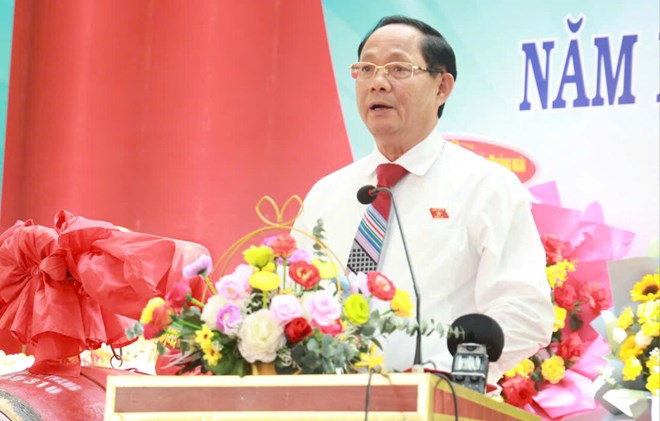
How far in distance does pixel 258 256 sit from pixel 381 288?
0.25m

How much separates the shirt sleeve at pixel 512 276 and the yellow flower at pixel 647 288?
844 millimetres

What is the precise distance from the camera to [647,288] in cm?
A: 361

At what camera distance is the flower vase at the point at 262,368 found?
2150 mm

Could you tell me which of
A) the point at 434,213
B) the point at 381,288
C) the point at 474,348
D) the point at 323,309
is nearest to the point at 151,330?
the point at 323,309

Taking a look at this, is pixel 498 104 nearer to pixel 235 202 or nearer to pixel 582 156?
pixel 582 156

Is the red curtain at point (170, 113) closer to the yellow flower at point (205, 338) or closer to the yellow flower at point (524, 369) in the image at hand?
the yellow flower at point (524, 369)

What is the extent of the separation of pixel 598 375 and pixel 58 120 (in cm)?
254

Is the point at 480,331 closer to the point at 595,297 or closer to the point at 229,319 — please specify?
the point at 229,319

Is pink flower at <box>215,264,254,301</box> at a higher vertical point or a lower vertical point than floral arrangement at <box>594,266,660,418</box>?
→ higher

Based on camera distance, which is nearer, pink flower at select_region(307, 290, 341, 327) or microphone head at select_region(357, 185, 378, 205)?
pink flower at select_region(307, 290, 341, 327)

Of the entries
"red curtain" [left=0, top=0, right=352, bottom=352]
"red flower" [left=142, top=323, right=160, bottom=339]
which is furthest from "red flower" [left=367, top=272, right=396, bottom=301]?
"red curtain" [left=0, top=0, right=352, bottom=352]

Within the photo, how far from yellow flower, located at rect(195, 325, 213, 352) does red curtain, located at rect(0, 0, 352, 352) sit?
8.97 ft

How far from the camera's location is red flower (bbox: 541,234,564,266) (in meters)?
4.02

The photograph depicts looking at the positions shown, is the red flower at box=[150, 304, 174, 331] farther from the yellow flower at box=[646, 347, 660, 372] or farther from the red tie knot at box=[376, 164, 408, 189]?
the yellow flower at box=[646, 347, 660, 372]
